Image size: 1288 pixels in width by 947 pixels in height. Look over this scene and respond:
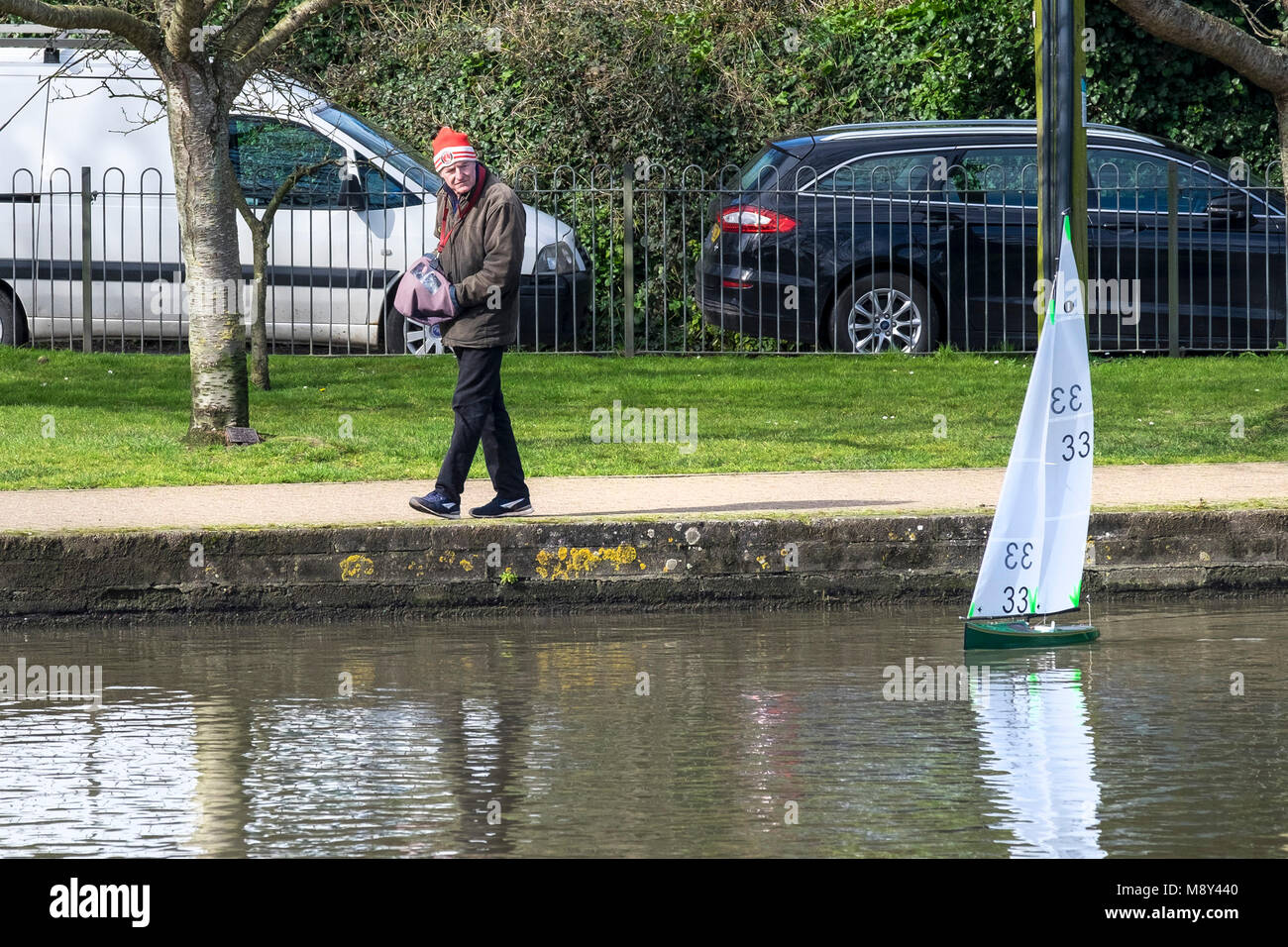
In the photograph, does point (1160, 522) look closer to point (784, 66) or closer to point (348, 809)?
point (348, 809)

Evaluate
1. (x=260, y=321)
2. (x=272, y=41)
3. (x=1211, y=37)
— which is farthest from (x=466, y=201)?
(x=260, y=321)

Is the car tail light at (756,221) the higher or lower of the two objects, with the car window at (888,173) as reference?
lower

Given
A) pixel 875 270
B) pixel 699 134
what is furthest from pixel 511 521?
Answer: pixel 699 134

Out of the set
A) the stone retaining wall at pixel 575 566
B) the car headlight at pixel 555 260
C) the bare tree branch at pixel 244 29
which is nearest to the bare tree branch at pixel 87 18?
the bare tree branch at pixel 244 29

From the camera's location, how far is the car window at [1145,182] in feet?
50.8

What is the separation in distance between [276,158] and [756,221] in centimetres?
379

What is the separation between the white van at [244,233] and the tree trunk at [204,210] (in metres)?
4.31

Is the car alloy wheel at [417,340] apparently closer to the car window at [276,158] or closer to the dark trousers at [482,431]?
the car window at [276,158]

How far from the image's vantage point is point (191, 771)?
580 cm

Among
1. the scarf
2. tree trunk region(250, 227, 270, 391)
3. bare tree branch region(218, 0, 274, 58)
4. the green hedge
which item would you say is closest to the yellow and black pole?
the scarf

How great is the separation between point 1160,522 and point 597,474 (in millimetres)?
→ 3026

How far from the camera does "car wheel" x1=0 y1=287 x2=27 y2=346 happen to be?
16.0 meters

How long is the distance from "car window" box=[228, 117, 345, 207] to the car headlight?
5.34 feet

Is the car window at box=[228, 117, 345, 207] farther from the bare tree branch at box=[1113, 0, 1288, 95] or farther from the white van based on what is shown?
the bare tree branch at box=[1113, 0, 1288, 95]
